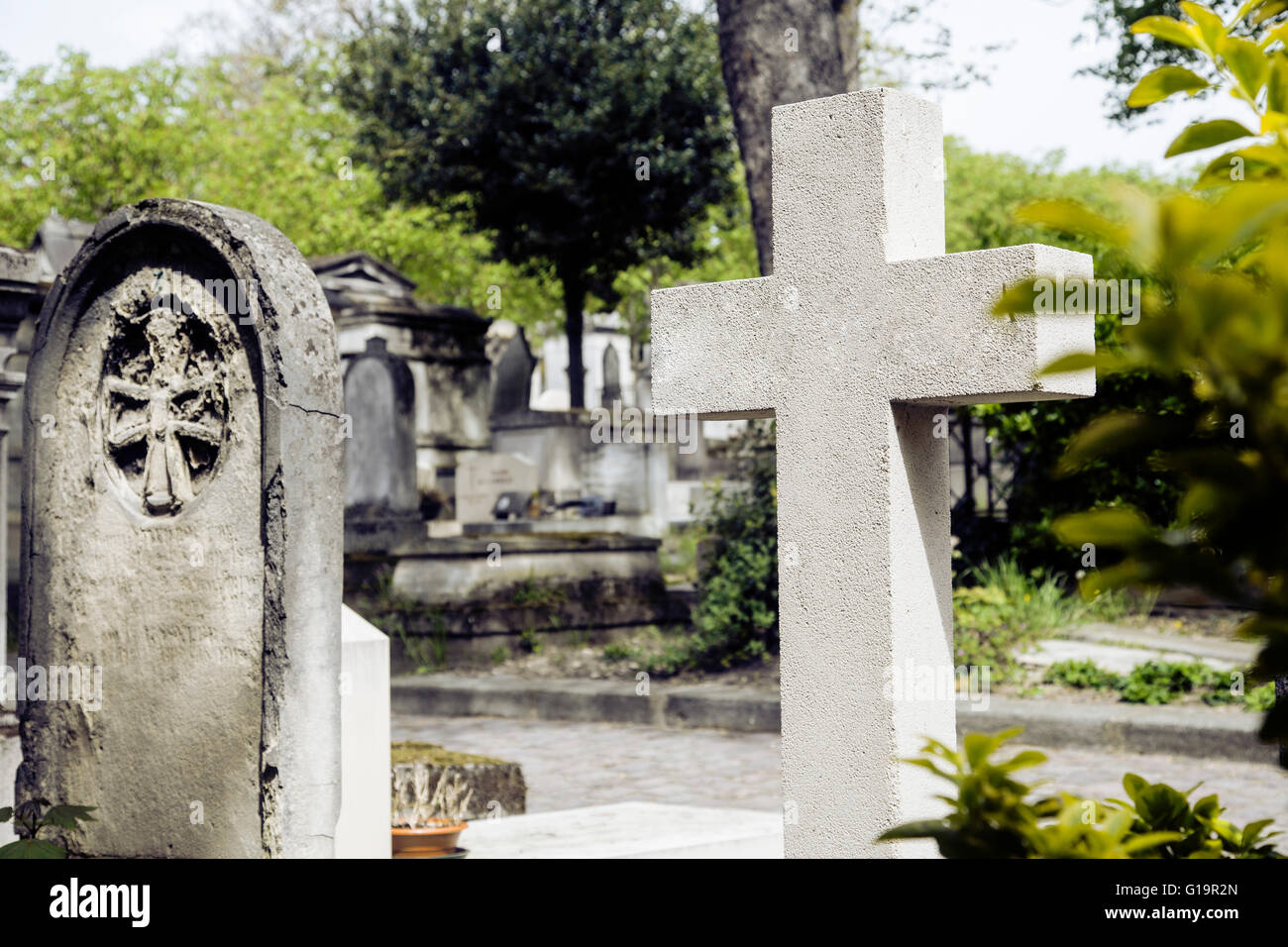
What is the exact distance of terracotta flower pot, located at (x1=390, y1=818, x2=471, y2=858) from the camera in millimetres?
5305

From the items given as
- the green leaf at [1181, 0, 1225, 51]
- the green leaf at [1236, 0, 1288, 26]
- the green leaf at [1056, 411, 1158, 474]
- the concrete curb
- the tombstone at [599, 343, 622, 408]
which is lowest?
the concrete curb

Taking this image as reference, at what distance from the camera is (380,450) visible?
14.5 m

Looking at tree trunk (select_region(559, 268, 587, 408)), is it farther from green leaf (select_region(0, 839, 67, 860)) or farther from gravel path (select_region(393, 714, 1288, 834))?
green leaf (select_region(0, 839, 67, 860))

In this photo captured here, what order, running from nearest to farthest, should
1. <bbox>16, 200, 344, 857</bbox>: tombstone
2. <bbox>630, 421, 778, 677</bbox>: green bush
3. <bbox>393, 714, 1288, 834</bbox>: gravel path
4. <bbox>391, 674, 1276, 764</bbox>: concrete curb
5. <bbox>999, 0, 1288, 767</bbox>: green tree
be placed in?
<bbox>999, 0, 1288, 767</bbox>: green tree < <bbox>16, 200, 344, 857</bbox>: tombstone < <bbox>393, 714, 1288, 834</bbox>: gravel path < <bbox>391, 674, 1276, 764</bbox>: concrete curb < <bbox>630, 421, 778, 677</bbox>: green bush

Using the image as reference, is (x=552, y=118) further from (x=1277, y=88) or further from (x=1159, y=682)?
(x=1277, y=88)

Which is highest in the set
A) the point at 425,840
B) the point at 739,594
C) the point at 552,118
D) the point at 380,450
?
the point at 552,118

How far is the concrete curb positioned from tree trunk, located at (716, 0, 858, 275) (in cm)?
360

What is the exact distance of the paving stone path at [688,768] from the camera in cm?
714

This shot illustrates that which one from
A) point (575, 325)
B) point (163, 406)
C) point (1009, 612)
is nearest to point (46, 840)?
point (163, 406)

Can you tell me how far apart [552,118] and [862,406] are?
63.8 feet

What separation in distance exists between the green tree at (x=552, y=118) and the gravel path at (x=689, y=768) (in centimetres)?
1359

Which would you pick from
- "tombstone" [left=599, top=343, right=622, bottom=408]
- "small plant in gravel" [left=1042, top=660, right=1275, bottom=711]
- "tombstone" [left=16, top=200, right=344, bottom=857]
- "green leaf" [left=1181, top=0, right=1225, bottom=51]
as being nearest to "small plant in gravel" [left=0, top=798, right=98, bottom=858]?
"tombstone" [left=16, top=200, right=344, bottom=857]
